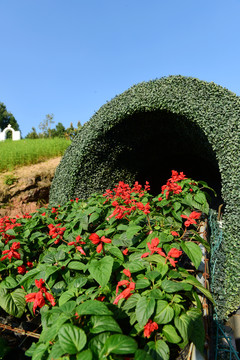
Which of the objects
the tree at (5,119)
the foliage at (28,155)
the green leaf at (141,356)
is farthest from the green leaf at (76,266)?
the tree at (5,119)

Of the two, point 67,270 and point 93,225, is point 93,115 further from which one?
point 67,270

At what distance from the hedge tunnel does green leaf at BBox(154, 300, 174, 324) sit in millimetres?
2991

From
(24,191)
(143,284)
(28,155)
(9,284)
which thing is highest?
(28,155)

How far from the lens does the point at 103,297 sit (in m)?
1.47

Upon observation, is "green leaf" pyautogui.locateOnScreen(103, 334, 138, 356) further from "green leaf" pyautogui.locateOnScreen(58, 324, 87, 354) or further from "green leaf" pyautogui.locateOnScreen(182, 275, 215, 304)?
"green leaf" pyautogui.locateOnScreen(182, 275, 215, 304)

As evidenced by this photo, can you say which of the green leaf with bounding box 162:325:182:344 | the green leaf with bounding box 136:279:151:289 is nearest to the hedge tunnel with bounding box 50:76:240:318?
the green leaf with bounding box 136:279:151:289

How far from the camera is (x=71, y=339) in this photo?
1000 millimetres

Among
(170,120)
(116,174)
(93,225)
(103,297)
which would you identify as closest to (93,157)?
(116,174)

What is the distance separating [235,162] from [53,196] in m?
4.19

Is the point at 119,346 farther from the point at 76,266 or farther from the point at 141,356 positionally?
the point at 76,266

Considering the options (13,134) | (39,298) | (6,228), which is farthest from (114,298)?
(13,134)

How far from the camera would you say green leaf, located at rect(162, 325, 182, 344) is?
3.90ft

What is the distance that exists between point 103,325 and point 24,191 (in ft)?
22.3

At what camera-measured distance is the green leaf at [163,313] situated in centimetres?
123
